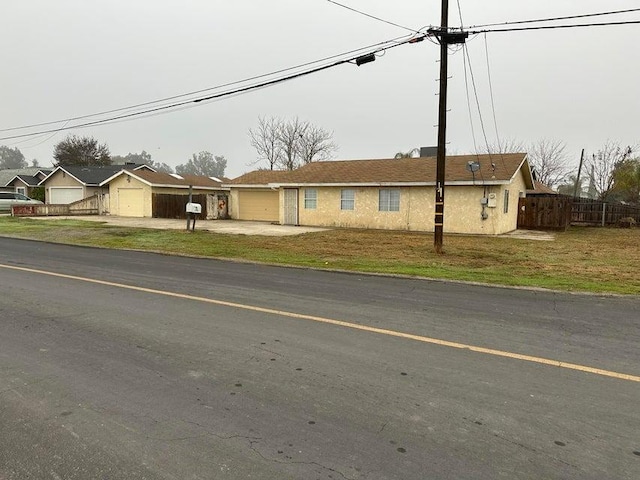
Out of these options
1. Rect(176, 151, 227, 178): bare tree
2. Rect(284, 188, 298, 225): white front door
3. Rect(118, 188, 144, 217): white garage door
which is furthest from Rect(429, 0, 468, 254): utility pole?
Rect(176, 151, 227, 178): bare tree

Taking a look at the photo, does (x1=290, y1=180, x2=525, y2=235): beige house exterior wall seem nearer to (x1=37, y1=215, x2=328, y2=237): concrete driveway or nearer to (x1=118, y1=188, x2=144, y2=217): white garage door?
(x1=37, y1=215, x2=328, y2=237): concrete driveway

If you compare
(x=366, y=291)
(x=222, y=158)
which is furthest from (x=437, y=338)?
(x=222, y=158)

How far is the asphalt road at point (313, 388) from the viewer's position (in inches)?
106

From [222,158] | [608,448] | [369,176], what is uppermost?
[222,158]

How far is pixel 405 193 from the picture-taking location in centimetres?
2267

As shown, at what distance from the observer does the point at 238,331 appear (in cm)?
527

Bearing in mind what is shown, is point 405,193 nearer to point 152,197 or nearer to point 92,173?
point 152,197

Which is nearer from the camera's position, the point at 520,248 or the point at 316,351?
the point at 316,351

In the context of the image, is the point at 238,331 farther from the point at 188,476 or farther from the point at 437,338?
the point at 188,476

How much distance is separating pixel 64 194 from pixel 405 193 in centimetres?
3111

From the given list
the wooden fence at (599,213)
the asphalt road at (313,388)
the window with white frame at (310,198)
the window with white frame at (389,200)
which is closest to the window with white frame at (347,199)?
the window with white frame at (389,200)

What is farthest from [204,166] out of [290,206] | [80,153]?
[290,206]

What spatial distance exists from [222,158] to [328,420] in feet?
521

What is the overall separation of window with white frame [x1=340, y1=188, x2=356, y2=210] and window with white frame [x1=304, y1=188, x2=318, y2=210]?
5.79 feet
